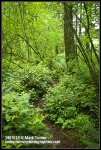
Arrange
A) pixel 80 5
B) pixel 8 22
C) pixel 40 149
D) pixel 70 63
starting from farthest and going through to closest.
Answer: pixel 70 63 → pixel 8 22 → pixel 80 5 → pixel 40 149

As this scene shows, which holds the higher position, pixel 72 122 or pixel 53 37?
pixel 53 37

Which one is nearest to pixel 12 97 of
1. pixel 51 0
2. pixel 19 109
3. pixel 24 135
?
pixel 19 109

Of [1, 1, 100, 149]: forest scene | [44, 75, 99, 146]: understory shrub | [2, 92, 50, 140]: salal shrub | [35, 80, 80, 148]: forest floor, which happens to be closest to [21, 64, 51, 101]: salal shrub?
[1, 1, 100, 149]: forest scene

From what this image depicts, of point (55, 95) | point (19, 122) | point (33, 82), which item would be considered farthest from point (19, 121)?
point (33, 82)

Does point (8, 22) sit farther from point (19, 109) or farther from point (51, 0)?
point (19, 109)

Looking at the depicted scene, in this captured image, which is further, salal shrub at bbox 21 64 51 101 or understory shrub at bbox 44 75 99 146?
salal shrub at bbox 21 64 51 101

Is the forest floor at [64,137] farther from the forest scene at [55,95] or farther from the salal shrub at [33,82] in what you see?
the salal shrub at [33,82]

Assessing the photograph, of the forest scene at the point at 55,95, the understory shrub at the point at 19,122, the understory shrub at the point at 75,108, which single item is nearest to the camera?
the understory shrub at the point at 19,122

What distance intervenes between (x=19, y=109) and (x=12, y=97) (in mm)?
572

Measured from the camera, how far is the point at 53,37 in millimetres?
13297

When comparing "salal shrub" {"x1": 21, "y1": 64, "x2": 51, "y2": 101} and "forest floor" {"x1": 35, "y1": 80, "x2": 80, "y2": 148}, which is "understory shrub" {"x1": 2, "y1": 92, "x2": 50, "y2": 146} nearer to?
"forest floor" {"x1": 35, "y1": 80, "x2": 80, "y2": 148}

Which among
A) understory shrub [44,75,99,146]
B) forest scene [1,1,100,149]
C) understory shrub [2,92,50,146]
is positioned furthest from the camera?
understory shrub [44,75,99,146]

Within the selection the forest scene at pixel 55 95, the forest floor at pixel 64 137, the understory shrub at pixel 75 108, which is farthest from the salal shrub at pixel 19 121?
the understory shrub at pixel 75 108

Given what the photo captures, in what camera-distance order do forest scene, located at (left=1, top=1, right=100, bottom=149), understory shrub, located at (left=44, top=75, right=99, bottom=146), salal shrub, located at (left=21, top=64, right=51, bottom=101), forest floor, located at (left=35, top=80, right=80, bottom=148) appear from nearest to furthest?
1. forest scene, located at (left=1, top=1, right=100, bottom=149)
2. forest floor, located at (left=35, top=80, right=80, bottom=148)
3. understory shrub, located at (left=44, top=75, right=99, bottom=146)
4. salal shrub, located at (left=21, top=64, right=51, bottom=101)
